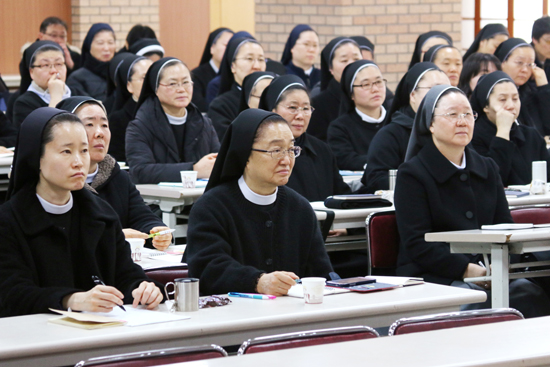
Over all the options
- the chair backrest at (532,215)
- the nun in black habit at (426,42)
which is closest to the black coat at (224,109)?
the nun in black habit at (426,42)

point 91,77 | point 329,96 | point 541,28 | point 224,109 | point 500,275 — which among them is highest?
point 541,28

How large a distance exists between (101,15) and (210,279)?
8893mm

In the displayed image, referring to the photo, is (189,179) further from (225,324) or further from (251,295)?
(225,324)

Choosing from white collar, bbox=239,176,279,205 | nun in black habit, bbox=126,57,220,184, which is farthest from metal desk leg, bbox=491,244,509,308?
nun in black habit, bbox=126,57,220,184

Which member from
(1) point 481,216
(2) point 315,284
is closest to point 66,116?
(2) point 315,284

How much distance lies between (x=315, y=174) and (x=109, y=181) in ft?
5.45

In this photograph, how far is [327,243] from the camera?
534 cm

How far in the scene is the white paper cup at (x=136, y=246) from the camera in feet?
13.4

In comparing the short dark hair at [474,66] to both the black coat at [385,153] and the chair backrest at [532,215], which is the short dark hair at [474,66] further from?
the chair backrest at [532,215]

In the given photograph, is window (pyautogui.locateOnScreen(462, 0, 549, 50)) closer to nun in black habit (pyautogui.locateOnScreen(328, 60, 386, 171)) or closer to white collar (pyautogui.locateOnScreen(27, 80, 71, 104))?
nun in black habit (pyautogui.locateOnScreen(328, 60, 386, 171))

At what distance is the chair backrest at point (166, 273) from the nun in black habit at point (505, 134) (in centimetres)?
334

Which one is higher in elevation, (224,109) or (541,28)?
→ (541,28)

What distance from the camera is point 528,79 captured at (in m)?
9.22

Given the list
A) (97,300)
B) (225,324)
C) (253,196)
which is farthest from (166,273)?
(225,324)
